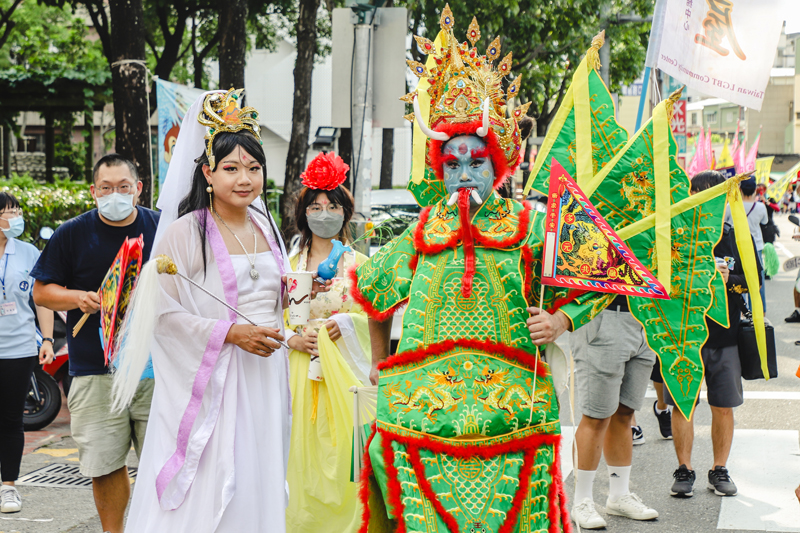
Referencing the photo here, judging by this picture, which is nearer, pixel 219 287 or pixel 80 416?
pixel 219 287

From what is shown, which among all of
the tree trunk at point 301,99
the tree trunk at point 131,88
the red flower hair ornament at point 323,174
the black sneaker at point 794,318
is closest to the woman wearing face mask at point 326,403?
the red flower hair ornament at point 323,174

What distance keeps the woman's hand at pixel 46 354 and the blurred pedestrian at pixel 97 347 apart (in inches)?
49.3

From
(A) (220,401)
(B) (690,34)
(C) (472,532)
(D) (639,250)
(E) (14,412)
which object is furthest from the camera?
(B) (690,34)

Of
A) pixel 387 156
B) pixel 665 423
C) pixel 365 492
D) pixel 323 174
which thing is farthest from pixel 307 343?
pixel 387 156

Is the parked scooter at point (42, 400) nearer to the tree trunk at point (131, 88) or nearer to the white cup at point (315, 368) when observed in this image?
the white cup at point (315, 368)

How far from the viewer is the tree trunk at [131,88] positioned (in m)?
9.73

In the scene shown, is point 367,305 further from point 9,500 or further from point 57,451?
point 57,451

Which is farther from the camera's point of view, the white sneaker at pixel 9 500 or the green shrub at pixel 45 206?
the green shrub at pixel 45 206

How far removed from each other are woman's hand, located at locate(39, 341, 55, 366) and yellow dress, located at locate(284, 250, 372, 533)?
172 cm

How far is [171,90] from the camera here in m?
9.54

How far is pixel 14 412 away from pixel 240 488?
8.06 ft

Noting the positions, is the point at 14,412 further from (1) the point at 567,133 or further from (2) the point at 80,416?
(1) the point at 567,133

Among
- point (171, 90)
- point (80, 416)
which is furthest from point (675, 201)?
point (171, 90)

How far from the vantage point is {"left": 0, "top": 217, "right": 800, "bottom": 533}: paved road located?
4.86 meters
